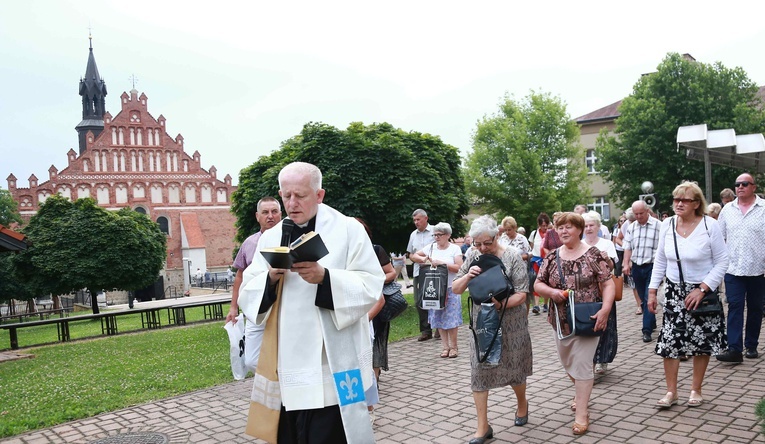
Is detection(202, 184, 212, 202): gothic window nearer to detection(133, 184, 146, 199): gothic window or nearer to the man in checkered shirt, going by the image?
detection(133, 184, 146, 199): gothic window

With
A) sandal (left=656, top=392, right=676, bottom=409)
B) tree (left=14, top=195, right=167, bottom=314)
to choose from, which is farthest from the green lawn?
tree (left=14, top=195, right=167, bottom=314)

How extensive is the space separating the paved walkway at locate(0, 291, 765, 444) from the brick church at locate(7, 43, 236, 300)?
54.2 meters

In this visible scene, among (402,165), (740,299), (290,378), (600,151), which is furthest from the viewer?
(600,151)

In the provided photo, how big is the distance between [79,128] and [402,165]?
6493cm

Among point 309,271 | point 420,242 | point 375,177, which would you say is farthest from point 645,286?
point 309,271

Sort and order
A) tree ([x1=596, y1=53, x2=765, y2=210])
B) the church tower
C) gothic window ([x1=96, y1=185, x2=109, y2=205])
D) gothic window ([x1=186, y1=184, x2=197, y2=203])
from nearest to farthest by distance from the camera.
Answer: tree ([x1=596, y1=53, x2=765, y2=210])
gothic window ([x1=96, y1=185, x2=109, y2=205])
gothic window ([x1=186, y1=184, x2=197, y2=203])
the church tower

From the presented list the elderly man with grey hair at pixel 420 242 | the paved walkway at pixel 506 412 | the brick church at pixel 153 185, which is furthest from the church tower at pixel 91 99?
the paved walkway at pixel 506 412

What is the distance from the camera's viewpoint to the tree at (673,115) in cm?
3438

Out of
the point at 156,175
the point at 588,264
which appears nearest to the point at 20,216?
the point at 156,175

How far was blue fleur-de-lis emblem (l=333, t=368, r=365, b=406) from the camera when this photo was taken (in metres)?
3.00

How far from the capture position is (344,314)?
3020mm

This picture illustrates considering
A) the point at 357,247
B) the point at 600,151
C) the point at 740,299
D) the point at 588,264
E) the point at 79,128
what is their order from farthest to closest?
the point at 79,128 → the point at 600,151 → the point at 740,299 → the point at 588,264 → the point at 357,247

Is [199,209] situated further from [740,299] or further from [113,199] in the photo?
[740,299]

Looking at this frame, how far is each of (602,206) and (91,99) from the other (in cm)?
5721
